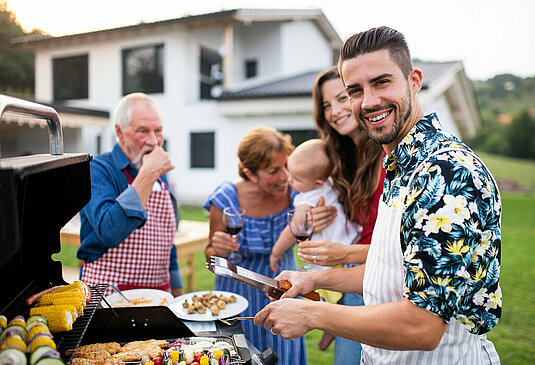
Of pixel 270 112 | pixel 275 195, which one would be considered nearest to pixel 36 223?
Answer: pixel 275 195

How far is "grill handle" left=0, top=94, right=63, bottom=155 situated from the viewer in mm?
1130

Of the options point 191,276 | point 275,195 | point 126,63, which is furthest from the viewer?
point 126,63

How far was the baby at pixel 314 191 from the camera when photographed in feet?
9.32

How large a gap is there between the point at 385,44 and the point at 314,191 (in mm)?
1501

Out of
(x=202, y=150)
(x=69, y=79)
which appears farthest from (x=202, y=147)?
(x=69, y=79)

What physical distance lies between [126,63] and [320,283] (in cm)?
1760

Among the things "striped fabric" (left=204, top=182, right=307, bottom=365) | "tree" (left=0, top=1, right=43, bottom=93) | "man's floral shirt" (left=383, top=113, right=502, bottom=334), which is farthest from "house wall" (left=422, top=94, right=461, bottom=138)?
"tree" (left=0, top=1, right=43, bottom=93)

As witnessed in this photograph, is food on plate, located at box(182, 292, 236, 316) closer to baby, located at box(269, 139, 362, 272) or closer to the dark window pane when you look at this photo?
baby, located at box(269, 139, 362, 272)

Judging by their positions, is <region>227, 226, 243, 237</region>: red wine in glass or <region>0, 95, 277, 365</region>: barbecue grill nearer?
<region>0, 95, 277, 365</region>: barbecue grill

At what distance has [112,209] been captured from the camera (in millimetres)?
2488

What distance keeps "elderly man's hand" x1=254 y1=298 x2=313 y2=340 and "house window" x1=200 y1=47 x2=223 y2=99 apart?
1650cm

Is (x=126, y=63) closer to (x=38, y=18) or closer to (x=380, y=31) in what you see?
(x=380, y=31)

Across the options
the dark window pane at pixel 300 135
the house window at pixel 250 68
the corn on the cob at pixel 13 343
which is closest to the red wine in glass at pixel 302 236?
the corn on the cob at pixel 13 343

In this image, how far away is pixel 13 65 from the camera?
34.6 metres
